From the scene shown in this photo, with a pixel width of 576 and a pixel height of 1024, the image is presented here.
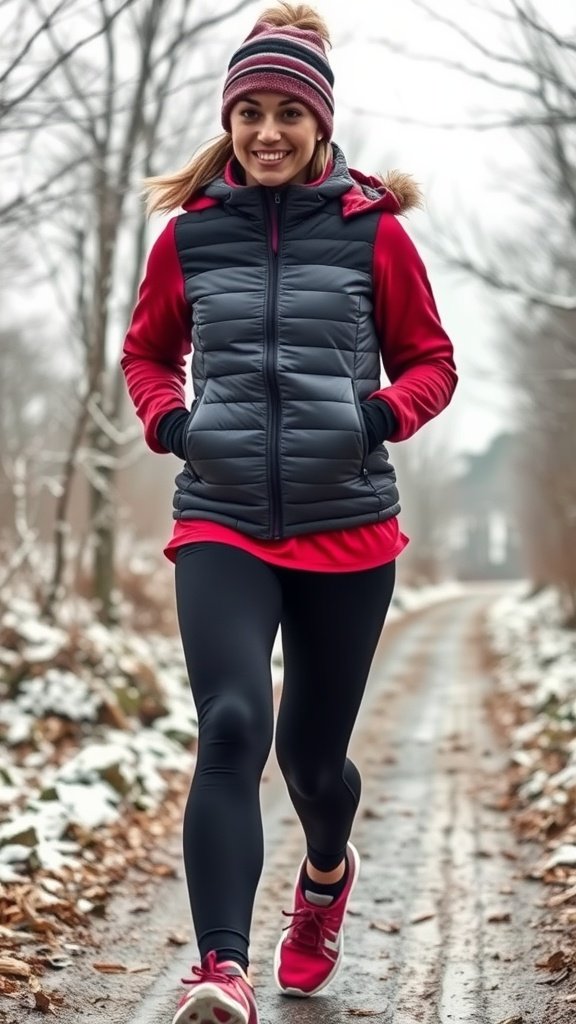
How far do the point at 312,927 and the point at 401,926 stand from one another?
0.96 meters

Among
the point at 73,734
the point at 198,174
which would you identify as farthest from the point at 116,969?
the point at 73,734

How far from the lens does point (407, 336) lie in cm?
328

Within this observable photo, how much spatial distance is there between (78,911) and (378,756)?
15.4 feet

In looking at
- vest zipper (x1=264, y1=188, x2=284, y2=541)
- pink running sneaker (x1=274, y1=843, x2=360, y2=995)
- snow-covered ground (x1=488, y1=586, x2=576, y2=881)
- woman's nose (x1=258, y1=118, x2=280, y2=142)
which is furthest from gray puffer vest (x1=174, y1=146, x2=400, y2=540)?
snow-covered ground (x1=488, y1=586, x2=576, y2=881)

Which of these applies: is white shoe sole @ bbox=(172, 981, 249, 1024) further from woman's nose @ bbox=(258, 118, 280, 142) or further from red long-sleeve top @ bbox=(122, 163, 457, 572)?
woman's nose @ bbox=(258, 118, 280, 142)

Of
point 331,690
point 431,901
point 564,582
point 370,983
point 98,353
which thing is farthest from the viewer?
point 564,582

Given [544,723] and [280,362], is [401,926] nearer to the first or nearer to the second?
[280,362]

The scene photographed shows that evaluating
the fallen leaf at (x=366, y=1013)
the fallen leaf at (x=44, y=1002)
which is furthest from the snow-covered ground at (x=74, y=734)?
the fallen leaf at (x=366, y=1013)

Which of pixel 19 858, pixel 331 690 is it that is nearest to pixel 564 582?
pixel 19 858

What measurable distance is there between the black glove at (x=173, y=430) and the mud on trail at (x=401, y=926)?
1397mm

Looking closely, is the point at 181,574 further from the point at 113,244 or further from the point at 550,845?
the point at 113,244

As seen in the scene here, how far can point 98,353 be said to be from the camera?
10.0 m

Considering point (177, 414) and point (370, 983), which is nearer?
point (177, 414)

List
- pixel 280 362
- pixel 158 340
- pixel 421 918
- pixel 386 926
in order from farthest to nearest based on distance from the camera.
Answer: pixel 421 918 < pixel 386 926 < pixel 158 340 < pixel 280 362
